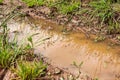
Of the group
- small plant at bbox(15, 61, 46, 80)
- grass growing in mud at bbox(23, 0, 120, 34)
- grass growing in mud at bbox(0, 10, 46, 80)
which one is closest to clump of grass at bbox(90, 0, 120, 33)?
grass growing in mud at bbox(23, 0, 120, 34)

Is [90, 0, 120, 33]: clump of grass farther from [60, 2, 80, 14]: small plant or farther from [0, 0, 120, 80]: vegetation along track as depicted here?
[60, 2, 80, 14]: small plant

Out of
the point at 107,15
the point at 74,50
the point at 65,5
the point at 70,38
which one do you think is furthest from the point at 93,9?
the point at 74,50

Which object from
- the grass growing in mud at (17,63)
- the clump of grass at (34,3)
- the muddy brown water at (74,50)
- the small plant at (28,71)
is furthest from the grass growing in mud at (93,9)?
the small plant at (28,71)

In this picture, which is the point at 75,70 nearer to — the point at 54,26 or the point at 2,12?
the point at 54,26

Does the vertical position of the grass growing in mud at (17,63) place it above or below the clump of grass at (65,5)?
below

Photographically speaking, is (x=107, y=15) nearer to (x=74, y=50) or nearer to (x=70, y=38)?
(x=70, y=38)

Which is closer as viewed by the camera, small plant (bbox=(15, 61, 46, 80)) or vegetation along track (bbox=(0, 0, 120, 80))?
small plant (bbox=(15, 61, 46, 80))

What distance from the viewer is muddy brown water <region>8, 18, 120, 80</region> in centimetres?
441

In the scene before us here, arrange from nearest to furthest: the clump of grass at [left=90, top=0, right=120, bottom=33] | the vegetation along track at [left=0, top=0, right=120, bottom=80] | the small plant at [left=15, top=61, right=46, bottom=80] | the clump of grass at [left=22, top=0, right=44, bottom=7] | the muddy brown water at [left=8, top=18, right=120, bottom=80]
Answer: the small plant at [left=15, top=61, right=46, bottom=80], the vegetation along track at [left=0, top=0, right=120, bottom=80], the muddy brown water at [left=8, top=18, right=120, bottom=80], the clump of grass at [left=90, top=0, right=120, bottom=33], the clump of grass at [left=22, top=0, right=44, bottom=7]

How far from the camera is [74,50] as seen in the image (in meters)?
4.99

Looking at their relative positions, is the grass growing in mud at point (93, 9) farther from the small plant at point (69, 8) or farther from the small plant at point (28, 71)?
the small plant at point (28, 71)

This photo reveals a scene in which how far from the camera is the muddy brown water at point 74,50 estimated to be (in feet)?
14.5

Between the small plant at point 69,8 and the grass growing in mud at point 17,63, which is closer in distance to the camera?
the grass growing in mud at point 17,63

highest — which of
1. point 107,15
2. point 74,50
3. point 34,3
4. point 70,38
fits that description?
point 34,3
